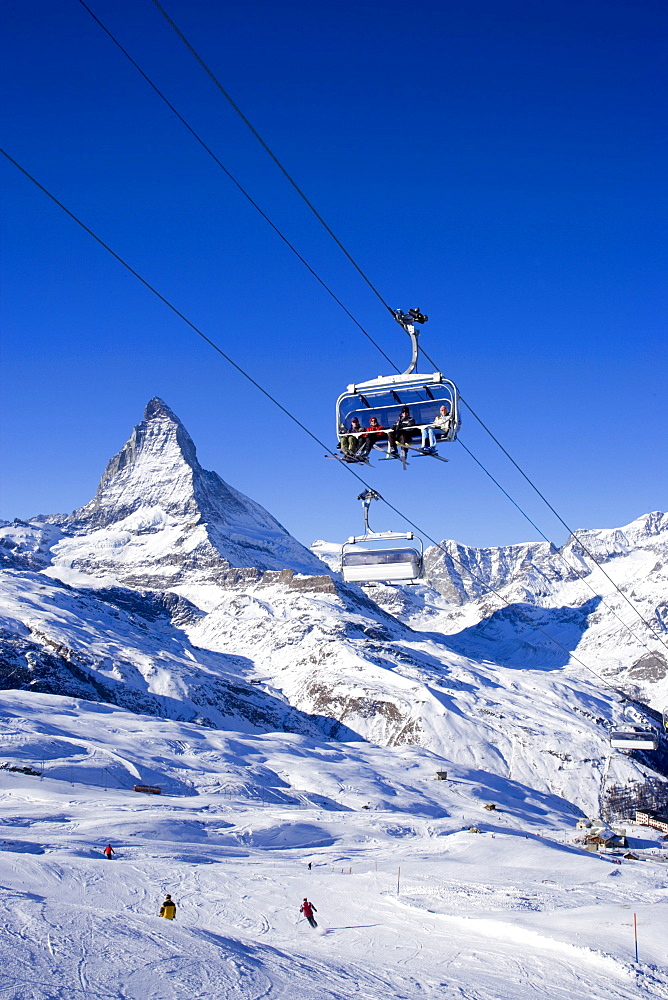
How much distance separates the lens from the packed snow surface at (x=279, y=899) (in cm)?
2411

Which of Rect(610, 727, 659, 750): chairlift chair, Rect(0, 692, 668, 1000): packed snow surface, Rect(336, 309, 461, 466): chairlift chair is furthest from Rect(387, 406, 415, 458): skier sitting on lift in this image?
Rect(610, 727, 659, 750): chairlift chair

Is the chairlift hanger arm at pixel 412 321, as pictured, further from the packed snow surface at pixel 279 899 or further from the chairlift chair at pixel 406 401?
the packed snow surface at pixel 279 899

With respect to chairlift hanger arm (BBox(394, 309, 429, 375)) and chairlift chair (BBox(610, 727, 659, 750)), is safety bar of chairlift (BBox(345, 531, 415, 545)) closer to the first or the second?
chairlift hanger arm (BBox(394, 309, 429, 375))

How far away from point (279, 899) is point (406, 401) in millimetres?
28690

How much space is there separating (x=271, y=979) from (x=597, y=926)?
19.3 m

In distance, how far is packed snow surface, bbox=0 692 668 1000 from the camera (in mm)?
24109

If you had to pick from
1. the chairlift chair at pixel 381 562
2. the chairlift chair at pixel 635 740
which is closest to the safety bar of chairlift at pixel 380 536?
the chairlift chair at pixel 381 562

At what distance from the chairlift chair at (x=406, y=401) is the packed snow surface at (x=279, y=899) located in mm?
17007

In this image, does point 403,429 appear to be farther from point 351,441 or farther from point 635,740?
point 635,740

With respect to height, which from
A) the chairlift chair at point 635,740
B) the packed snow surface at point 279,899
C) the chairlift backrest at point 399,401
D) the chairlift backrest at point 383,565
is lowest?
the packed snow surface at point 279,899

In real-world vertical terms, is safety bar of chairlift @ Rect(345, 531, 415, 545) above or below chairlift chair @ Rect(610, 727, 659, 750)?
above

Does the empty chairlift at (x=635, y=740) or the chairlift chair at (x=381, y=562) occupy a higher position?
the chairlift chair at (x=381, y=562)

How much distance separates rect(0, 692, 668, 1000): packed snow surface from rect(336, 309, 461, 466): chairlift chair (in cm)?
1701

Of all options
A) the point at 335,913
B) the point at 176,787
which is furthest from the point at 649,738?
the point at 176,787
